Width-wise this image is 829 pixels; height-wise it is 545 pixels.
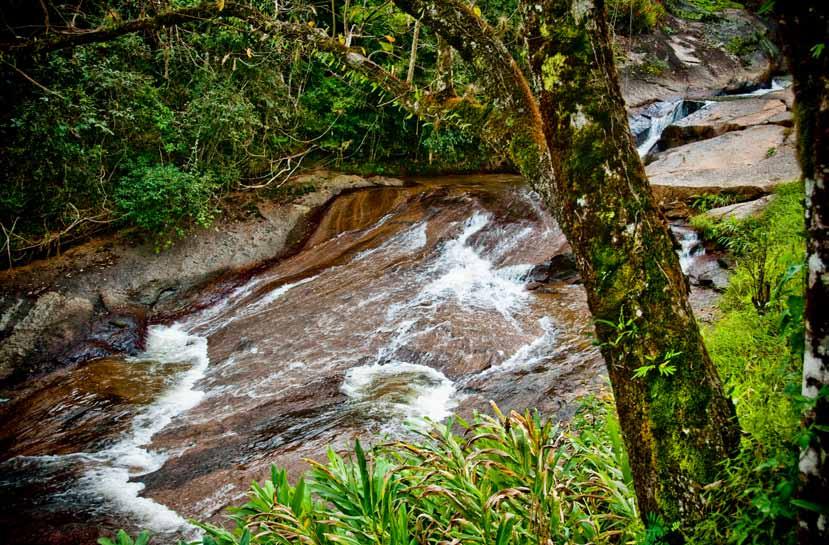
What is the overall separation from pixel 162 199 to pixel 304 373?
15.0 feet

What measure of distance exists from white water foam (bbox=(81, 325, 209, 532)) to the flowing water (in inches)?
0.8

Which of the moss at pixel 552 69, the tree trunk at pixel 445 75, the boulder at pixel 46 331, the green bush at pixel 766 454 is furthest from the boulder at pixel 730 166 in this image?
the boulder at pixel 46 331

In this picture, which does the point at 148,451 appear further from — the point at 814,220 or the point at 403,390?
the point at 814,220

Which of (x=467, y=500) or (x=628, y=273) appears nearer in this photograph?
(x=628, y=273)

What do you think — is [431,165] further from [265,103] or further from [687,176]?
[687,176]

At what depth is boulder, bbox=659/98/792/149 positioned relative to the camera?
10641 mm

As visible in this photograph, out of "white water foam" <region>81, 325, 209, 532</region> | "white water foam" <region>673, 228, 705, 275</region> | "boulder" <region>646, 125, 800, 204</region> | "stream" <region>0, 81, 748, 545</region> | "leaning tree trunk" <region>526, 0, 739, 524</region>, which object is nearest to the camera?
"leaning tree trunk" <region>526, 0, 739, 524</region>

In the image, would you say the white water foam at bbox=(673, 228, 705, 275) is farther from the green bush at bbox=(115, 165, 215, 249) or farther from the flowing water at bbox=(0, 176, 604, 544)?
the green bush at bbox=(115, 165, 215, 249)

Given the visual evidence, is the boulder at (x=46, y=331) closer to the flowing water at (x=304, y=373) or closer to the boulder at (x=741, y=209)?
the flowing water at (x=304, y=373)

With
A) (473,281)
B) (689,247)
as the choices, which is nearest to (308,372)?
(473,281)

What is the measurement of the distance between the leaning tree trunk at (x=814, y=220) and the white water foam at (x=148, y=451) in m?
4.32

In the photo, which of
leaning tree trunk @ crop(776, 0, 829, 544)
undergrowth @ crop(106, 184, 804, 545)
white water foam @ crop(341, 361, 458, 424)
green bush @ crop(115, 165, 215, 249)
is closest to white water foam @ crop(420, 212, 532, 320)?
white water foam @ crop(341, 361, 458, 424)

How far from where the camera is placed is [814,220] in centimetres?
137

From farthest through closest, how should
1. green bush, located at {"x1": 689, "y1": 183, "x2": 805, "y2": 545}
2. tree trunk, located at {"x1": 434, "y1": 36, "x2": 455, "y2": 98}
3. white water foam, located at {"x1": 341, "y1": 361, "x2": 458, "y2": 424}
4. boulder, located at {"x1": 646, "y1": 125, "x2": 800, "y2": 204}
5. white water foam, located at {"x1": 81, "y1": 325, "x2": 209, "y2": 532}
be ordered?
1. boulder, located at {"x1": 646, "y1": 125, "x2": 800, "y2": 204}
2. white water foam, located at {"x1": 341, "y1": 361, "x2": 458, "y2": 424}
3. white water foam, located at {"x1": 81, "y1": 325, "x2": 209, "y2": 532}
4. tree trunk, located at {"x1": 434, "y1": 36, "x2": 455, "y2": 98}
5. green bush, located at {"x1": 689, "y1": 183, "x2": 805, "y2": 545}
